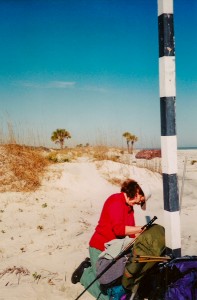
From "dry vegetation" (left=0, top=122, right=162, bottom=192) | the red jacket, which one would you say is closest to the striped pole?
the red jacket

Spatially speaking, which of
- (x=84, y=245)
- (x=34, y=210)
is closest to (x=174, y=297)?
(x=84, y=245)

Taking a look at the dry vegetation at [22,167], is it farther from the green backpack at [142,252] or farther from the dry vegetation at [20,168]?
the green backpack at [142,252]

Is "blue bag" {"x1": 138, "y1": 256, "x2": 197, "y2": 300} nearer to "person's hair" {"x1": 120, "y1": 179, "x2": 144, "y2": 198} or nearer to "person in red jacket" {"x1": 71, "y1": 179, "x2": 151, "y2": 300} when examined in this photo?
"person in red jacket" {"x1": 71, "y1": 179, "x2": 151, "y2": 300}

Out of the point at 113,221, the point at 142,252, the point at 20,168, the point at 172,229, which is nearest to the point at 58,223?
the point at 113,221

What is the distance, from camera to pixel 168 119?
341cm

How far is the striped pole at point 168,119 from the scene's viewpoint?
11.0 ft

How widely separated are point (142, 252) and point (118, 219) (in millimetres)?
716

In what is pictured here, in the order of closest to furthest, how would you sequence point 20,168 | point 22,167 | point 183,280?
point 183,280 < point 20,168 < point 22,167

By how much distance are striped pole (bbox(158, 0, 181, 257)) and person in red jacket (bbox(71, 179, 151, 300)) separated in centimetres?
43

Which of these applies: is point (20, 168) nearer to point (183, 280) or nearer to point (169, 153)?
point (169, 153)

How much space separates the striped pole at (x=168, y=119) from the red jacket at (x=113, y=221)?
55 centimetres

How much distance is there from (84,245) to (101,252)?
174 cm

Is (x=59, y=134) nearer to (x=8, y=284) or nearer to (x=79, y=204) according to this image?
(x=79, y=204)

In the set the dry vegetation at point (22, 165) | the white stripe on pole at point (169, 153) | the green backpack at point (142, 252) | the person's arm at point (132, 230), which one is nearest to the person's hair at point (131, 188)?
the person's arm at point (132, 230)
